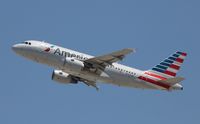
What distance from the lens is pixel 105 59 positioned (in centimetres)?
5797

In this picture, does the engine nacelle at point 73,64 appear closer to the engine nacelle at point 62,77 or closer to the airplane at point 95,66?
the airplane at point 95,66

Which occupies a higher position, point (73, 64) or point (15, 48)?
point (15, 48)

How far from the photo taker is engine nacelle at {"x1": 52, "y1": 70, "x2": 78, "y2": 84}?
62375mm

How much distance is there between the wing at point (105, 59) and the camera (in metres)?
56.5

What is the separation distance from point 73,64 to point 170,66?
14.3 meters

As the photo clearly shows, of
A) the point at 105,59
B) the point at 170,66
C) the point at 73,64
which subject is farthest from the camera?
the point at 170,66

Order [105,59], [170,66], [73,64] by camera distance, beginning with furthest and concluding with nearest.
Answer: [170,66], [105,59], [73,64]

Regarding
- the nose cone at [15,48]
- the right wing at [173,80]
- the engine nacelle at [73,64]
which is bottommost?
the right wing at [173,80]

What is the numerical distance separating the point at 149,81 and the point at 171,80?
3240 millimetres

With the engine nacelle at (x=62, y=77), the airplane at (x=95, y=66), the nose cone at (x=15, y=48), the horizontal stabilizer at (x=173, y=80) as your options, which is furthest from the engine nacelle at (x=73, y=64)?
the horizontal stabilizer at (x=173, y=80)

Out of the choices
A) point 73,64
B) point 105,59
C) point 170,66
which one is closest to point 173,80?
point 170,66

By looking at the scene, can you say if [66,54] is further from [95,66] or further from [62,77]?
[62,77]

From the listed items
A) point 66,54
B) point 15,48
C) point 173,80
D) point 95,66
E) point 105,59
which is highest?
point 15,48

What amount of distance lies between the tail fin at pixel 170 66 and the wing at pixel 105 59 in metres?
7.35
